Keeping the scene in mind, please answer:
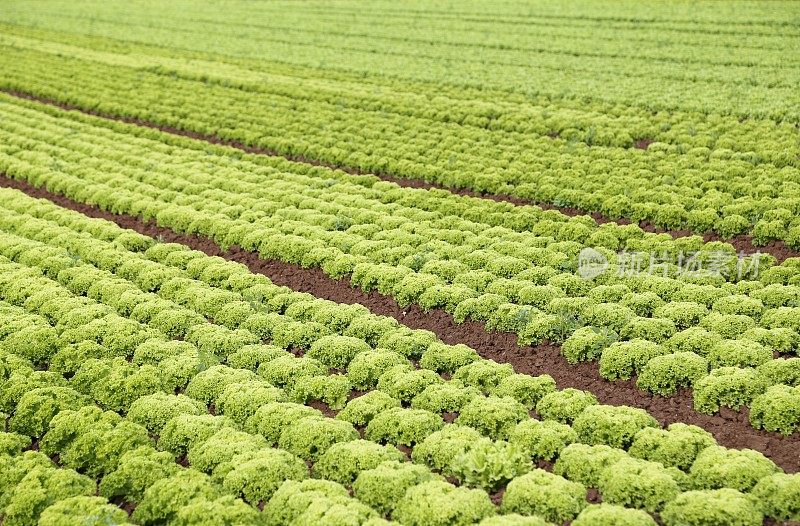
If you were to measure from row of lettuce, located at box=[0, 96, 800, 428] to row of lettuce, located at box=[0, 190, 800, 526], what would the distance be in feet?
6.36

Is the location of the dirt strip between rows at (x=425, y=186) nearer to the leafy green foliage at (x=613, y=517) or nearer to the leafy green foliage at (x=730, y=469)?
the leafy green foliage at (x=730, y=469)

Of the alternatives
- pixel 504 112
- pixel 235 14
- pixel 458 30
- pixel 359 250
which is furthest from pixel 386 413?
pixel 235 14

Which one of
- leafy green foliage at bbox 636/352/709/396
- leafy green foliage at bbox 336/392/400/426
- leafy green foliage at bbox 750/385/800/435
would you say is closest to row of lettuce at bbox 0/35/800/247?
leafy green foliage at bbox 636/352/709/396

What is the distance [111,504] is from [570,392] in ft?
29.6

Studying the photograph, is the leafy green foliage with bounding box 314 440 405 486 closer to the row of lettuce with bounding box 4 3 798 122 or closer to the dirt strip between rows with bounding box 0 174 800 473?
the dirt strip between rows with bounding box 0 174 800 473

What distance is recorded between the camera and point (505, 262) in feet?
62.8

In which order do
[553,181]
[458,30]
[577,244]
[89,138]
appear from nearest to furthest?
[577,244], [553,181], [89,138], [458,30]

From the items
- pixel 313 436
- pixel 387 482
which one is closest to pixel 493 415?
pixel 387 482

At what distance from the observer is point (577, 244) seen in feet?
66.2

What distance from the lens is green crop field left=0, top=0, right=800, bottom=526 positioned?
11.6 meters

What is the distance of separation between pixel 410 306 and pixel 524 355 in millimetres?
3784

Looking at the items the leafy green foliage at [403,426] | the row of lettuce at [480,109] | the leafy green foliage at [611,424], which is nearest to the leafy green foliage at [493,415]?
the leafy green foliage at [403,426]

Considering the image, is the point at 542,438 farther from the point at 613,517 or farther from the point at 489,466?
→ the point at 613,517

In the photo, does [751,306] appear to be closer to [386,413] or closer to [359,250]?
[386,413]
